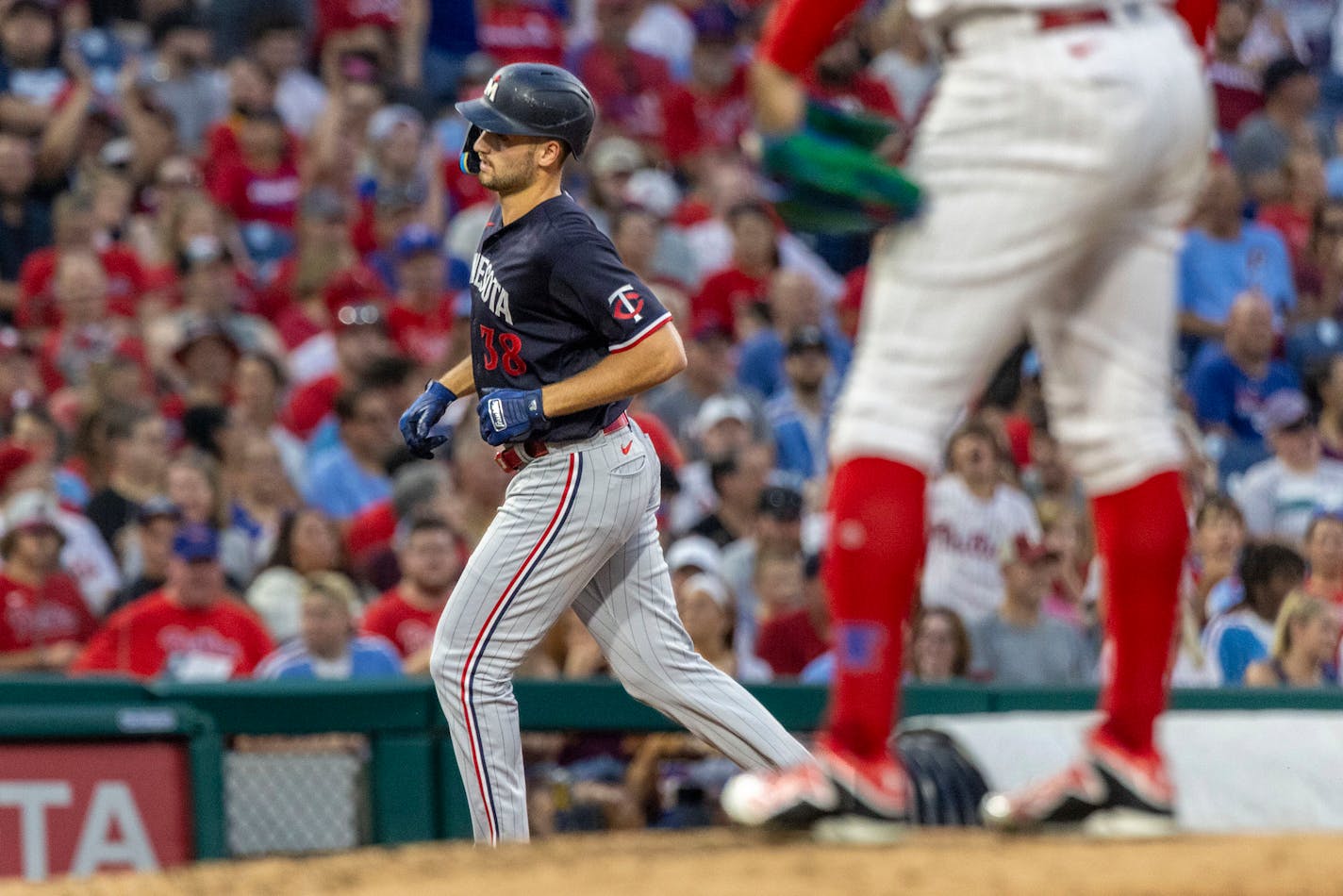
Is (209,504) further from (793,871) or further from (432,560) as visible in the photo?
(793,871)

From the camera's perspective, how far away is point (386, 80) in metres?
12.3

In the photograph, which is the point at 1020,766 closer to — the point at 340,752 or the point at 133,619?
the point at 340,752

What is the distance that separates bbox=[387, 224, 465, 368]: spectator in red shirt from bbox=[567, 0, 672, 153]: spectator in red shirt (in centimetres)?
328

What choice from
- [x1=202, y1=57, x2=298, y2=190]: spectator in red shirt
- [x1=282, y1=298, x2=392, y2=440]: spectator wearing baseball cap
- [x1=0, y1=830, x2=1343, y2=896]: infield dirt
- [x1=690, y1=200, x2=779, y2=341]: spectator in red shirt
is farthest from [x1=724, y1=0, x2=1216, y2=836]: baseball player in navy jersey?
[x1=202, y1=57, x2=298, y2=190]: spectator in red shirt

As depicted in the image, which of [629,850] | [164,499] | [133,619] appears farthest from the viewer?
[164,499]

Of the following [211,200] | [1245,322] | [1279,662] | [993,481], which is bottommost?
[1279,662]

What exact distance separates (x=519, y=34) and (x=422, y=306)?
11.7 feet

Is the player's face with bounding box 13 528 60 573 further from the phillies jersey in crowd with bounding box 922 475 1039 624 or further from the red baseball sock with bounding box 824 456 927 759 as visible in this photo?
the red baseball sock with bounding box 824 456 927 759

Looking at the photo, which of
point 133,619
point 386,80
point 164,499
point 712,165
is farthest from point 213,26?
point 133,619

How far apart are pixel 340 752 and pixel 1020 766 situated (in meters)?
2.44

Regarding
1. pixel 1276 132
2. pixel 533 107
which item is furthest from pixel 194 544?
pixel 1276 132

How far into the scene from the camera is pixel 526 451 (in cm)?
441

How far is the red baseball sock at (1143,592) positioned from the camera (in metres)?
3.41

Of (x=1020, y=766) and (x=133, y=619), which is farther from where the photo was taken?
(x=133, y=619)
